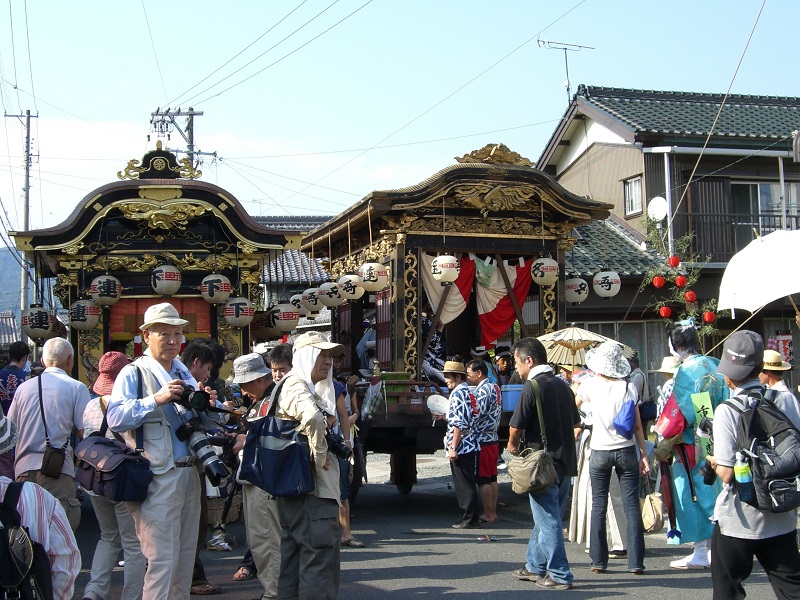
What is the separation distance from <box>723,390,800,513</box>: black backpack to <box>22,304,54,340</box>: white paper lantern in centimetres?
1131

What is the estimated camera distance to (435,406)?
12477 millimetres

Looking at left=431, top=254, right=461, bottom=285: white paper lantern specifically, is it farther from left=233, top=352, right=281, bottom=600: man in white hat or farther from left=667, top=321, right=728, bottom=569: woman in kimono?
left=233, top=352, right=281, bottom=600: man in white hat

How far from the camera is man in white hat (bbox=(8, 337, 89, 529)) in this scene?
770 centimetres

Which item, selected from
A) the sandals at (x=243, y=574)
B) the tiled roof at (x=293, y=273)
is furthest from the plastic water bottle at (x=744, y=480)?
the tiled roof at (x=293, y=273)

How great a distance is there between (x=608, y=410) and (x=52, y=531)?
5419 millimetres

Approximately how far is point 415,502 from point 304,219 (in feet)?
78.9

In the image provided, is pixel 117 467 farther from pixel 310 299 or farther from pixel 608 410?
pixel 310 299

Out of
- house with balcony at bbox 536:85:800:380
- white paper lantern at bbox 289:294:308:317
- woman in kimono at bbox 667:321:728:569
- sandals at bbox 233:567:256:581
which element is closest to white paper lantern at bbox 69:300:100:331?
white paper lantern at bbox 289:294:308:317

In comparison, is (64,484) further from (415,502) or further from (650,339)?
(650,339)

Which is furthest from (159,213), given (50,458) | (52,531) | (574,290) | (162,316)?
(52,531)

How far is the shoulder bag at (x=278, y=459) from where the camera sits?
593cm

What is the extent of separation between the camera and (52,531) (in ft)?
12.4

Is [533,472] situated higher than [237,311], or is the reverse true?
[237,311]

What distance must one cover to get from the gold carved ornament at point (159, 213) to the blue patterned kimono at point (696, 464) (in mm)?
7823
